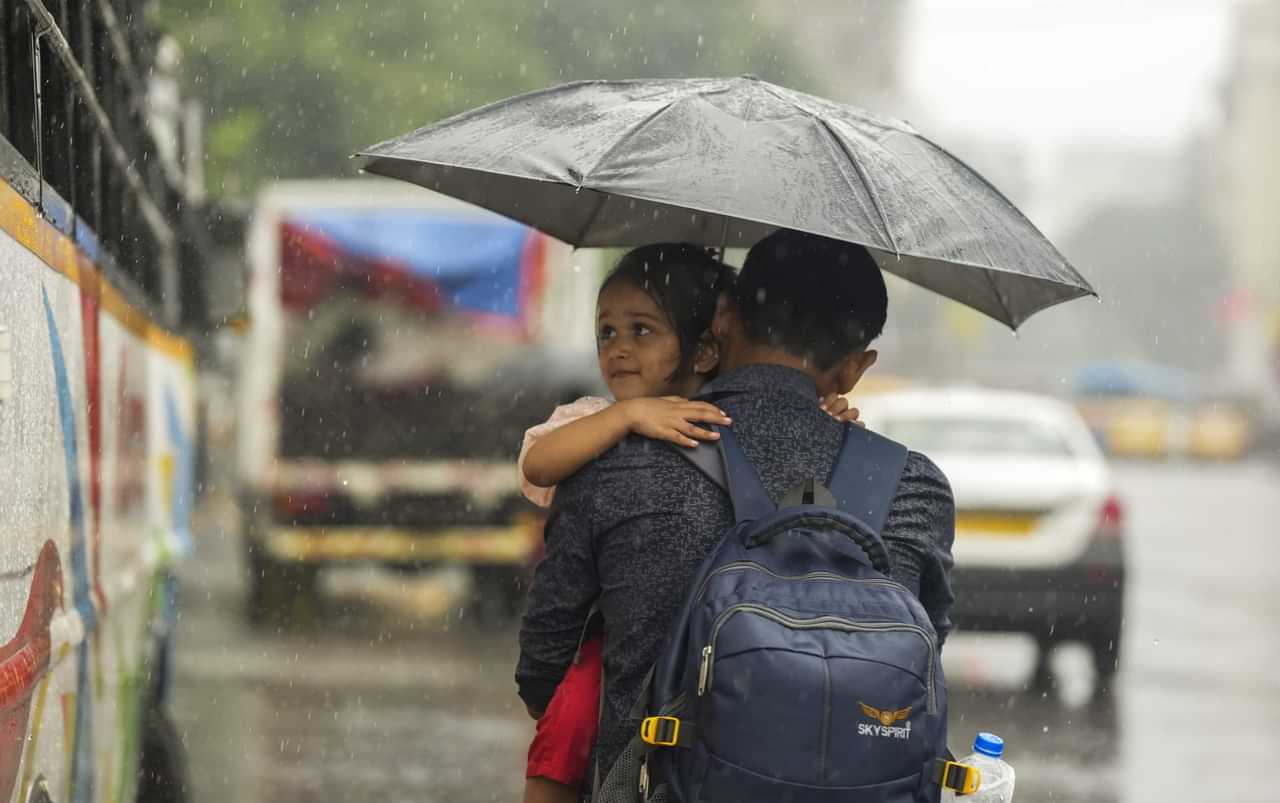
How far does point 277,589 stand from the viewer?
44.2ft

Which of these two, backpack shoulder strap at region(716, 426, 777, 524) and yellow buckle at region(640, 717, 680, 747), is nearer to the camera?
yellow buckle at region(640, 717, 680, 747)

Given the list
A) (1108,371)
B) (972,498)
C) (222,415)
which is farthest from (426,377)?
(1108,371)

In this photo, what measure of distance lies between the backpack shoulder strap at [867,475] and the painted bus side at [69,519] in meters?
1.37

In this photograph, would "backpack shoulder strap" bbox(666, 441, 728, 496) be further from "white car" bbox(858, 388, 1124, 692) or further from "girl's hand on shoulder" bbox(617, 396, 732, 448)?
"white car" bbox(858, 388, 1124, 692)

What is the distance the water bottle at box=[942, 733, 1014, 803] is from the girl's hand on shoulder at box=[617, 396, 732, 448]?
69 centimetres

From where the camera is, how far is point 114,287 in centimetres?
535

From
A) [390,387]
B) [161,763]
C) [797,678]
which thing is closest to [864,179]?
[797,678]

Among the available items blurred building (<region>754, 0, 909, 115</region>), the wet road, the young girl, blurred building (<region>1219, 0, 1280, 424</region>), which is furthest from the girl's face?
blurred building (<region>754, 0, 909, 115</region>)

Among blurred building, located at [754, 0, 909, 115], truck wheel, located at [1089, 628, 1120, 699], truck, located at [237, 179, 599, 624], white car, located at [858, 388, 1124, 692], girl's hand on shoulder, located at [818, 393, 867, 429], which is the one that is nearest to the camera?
girl's hand on shoulder, located at [818, 393, 867, 429]

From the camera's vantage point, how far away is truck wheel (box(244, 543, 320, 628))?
13.2 meters

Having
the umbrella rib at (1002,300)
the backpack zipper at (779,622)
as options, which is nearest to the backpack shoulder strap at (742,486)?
the backpack zipper at (779,622)

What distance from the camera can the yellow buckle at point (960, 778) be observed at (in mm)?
2814

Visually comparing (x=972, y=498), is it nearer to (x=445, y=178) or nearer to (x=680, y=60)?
(x=445, y=178)

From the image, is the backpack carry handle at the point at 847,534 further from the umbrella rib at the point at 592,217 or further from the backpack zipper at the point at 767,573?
the umbrella rib at the point at 592,217
